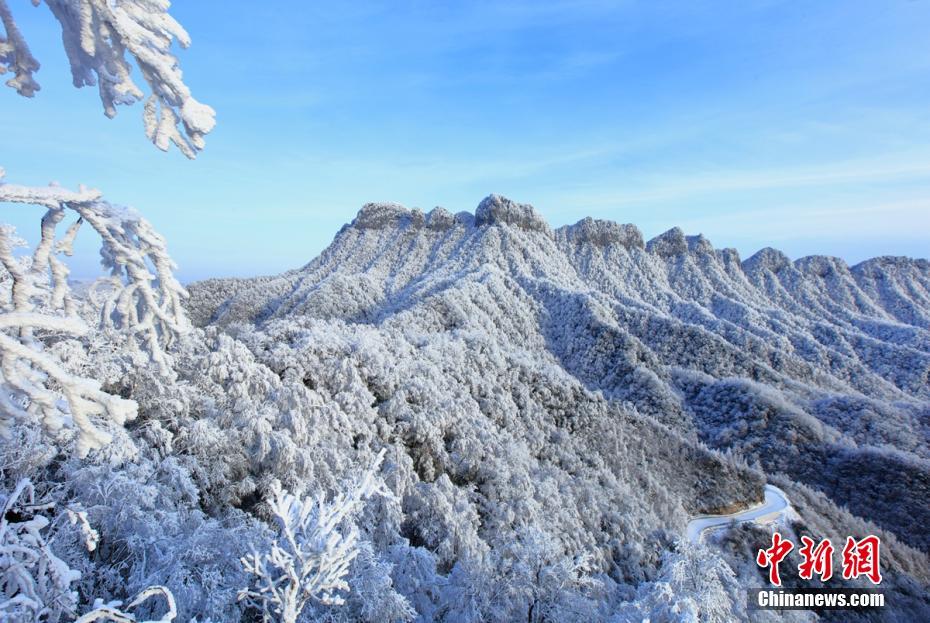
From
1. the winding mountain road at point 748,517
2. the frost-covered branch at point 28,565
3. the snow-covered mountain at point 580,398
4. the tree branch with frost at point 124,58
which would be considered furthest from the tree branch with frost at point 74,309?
the winding mountain road at point 748,517

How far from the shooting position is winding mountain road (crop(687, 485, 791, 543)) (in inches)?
1280

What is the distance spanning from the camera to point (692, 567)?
15375mm

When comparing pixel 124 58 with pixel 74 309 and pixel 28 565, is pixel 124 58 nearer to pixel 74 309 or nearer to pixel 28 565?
pixel 74 309

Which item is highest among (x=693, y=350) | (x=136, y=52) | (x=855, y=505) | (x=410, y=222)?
(x=410, y=222)

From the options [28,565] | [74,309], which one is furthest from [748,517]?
[74,309]

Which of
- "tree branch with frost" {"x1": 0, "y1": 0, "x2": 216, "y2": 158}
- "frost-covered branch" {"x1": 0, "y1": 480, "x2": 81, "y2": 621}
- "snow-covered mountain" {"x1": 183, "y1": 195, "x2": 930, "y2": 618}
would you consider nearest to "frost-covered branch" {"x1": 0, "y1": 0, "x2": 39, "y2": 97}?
"tree branch with frost" {"x1": 0, "y1": 0, "x2": 216, "y2": 158}

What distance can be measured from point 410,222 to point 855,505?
4136 inches

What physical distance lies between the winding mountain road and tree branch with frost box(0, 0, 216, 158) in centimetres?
3502

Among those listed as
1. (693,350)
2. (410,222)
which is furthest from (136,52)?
(410,222)

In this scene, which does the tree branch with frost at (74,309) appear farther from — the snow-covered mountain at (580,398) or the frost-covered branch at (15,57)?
the snow-covered mountain at (580,398)

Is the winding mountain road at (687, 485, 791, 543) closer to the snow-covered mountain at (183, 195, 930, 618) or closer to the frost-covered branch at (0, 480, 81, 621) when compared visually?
the snow-covered mountain at (183, 195, 930, 618)

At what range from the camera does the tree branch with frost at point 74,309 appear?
10.6 ft

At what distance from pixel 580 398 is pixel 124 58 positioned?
38572 millimetres

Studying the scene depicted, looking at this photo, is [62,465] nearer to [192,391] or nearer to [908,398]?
[192,391]
